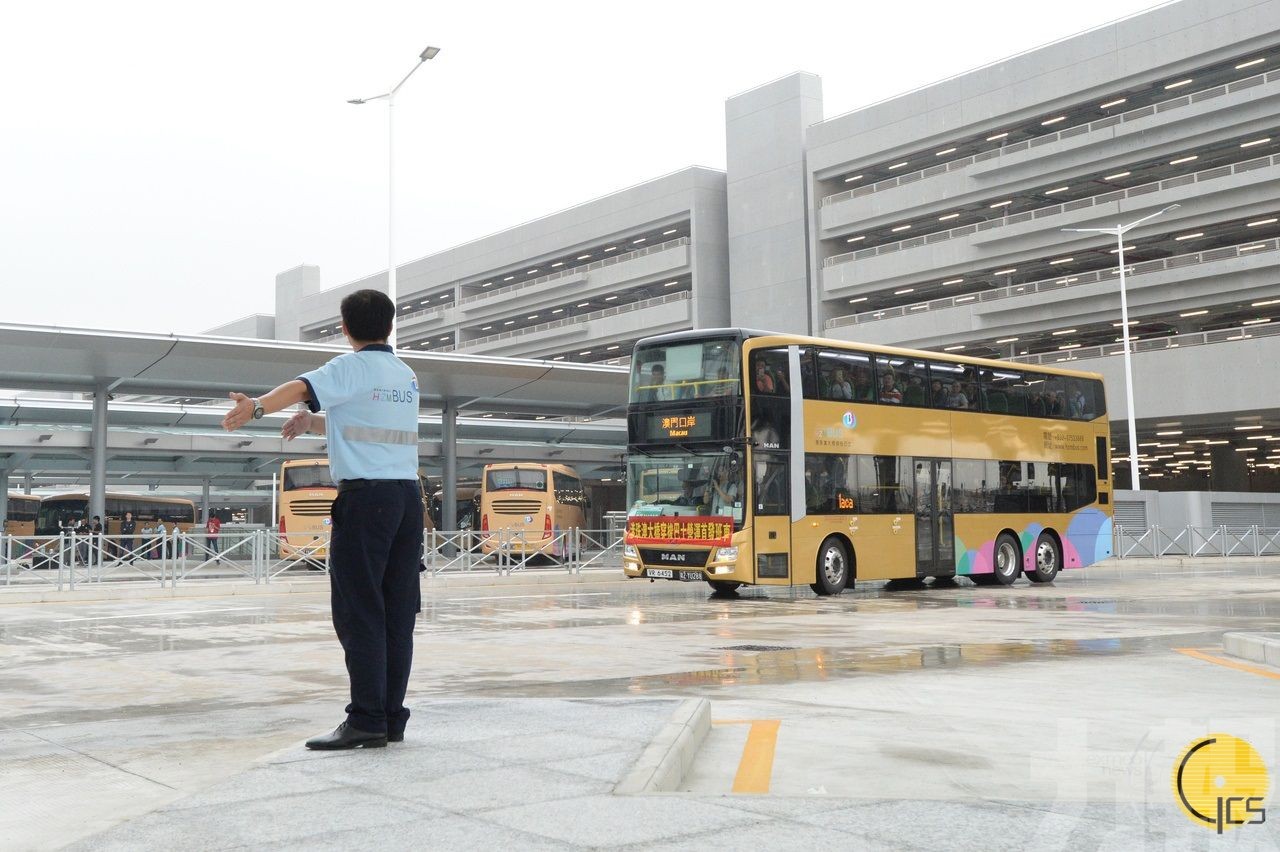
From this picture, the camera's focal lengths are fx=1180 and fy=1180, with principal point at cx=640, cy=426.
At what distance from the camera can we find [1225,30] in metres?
44.8

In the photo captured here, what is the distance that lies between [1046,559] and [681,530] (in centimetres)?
939

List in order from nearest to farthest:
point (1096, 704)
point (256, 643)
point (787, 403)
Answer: point (1096, 704) < point (256, 643) < point (787, 403)

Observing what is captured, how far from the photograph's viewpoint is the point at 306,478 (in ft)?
106

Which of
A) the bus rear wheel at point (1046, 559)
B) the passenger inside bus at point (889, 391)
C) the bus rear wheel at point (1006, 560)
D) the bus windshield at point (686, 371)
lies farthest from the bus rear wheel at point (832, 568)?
the bus rear wheel at point (1046, 559)

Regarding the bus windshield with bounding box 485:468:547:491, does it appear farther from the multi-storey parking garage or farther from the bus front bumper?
the multi-storey parking garage

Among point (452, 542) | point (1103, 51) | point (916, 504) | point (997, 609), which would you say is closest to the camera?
point (997, 609)

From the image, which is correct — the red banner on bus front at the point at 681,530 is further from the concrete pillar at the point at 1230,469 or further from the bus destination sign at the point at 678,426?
the concrete pillar at the point at 1230,469

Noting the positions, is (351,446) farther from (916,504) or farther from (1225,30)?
(1225,30)

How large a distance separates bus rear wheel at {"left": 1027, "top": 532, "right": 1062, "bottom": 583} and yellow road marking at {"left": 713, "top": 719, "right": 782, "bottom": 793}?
19.3m

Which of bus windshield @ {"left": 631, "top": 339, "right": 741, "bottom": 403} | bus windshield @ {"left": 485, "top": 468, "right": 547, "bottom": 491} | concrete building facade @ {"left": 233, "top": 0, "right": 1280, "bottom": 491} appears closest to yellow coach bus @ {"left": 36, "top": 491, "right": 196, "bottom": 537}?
bus windshield @ {"left": 485, "top": 468, "right": 547, "bottom": 491}

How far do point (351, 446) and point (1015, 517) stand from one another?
20737mm

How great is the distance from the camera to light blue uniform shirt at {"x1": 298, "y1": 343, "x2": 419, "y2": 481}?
5.39m

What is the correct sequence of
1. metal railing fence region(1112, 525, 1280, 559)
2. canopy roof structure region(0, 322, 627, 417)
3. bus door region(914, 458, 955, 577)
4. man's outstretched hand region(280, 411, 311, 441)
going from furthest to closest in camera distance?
metal railing fence region(1112, 525, 1280, 559)
canopy roof structure region(0, 322, 627, 417)
bus door region(914, 458, 955, 577)
man's outstretched hand region(280, 411, 311, 441)

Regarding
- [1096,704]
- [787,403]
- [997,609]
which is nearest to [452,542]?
[787,403]
